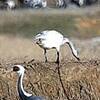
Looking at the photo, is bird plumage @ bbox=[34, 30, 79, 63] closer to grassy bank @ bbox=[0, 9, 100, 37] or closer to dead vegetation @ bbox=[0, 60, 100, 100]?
dead vegetation @ bbox=[0, 60, 100, 100]

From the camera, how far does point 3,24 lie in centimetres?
2739

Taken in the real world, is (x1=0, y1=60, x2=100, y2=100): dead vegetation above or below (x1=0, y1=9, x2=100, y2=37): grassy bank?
above

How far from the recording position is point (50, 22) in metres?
26.3

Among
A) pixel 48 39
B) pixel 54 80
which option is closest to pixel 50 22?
pixel 48 39

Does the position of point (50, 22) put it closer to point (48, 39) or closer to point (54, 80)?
point (48, 39)

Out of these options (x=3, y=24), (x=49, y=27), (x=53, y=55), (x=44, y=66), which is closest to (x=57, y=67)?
(x=44, y=66)

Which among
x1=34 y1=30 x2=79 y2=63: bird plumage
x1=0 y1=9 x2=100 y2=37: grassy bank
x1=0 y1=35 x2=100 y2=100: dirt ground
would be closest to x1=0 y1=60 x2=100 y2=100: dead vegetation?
x1=0 y1=35 x2=100 y2=100: dirt ground

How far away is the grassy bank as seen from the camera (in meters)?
25.2

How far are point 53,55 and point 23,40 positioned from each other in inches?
370

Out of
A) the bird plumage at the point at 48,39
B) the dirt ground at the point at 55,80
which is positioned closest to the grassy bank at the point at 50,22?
the bird plumage at the point at 48,39

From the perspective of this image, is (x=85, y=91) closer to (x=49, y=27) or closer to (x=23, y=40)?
(x=23, y=40)

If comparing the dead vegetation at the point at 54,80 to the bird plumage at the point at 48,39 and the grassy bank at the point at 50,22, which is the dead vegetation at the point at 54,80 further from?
the grassy bank at the point at 50,22

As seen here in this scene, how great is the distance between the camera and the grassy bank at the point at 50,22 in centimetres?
2522

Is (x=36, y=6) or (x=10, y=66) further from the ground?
(x=10, y=66)
